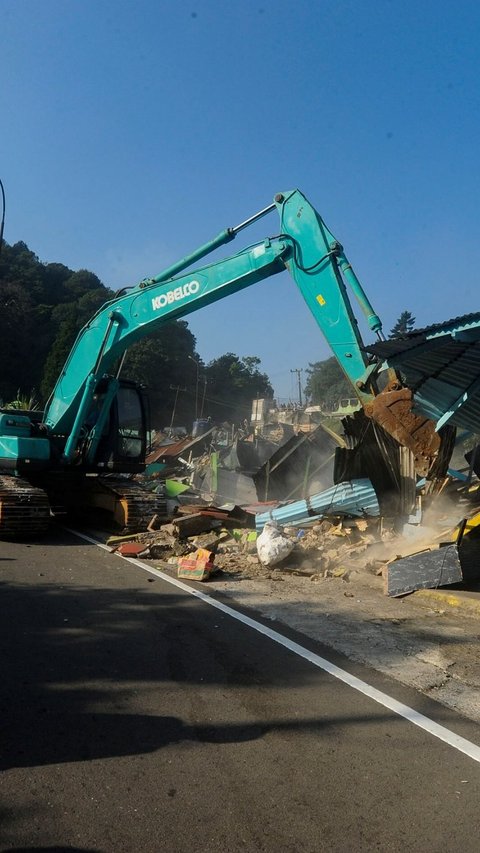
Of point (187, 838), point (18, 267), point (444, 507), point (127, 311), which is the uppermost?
point (18, 267)

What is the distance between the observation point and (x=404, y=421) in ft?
26.7

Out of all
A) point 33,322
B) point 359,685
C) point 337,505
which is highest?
point 33,322

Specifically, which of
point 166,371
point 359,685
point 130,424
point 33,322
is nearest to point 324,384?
point 166,371

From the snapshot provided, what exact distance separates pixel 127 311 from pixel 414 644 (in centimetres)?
868

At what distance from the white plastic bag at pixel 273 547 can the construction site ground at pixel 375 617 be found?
0.14 meters

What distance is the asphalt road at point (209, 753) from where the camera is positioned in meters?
2.92

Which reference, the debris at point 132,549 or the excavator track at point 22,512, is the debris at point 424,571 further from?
the excavator track at point 22,512

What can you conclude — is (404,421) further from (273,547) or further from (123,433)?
(123,433)

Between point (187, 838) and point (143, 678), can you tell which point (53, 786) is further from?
point (143, 678)

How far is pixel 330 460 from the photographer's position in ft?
48.0

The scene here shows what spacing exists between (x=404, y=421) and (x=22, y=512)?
22.7ft

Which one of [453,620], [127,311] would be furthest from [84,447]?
[453,620]

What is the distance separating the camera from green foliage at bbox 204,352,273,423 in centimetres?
7438

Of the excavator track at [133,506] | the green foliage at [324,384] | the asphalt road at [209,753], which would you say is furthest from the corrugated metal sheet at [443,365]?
the green foliage at [324,384]
